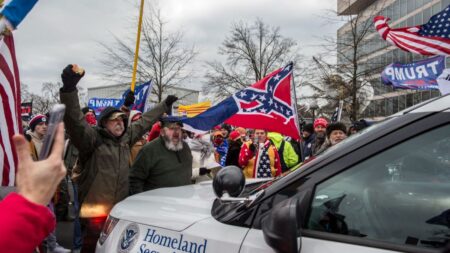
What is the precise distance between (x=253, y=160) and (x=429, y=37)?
289cm

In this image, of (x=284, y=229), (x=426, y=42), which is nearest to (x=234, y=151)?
(x=426, y=42)

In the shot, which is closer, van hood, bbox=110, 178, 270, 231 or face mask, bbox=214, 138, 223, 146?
van hood, bbox=110, 178, 270, 231

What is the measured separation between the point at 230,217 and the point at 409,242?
77 cm

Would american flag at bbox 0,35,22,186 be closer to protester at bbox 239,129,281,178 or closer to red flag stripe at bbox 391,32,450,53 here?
protester at bbox 239,129,281,178

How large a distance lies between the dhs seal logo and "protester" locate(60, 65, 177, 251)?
5.41 ft

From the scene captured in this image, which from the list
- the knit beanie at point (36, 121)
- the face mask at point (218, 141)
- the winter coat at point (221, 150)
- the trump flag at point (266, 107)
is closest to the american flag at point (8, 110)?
the trump flag at point (266, 107)

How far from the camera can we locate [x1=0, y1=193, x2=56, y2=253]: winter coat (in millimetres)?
923

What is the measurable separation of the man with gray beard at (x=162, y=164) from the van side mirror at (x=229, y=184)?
2.21m

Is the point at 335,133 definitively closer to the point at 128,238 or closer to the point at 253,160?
the point at 253,160

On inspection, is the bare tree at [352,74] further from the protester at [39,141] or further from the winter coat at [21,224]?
the winter coat at [21,224]

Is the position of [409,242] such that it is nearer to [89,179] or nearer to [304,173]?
[304,173]

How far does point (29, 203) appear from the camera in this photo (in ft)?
3.18

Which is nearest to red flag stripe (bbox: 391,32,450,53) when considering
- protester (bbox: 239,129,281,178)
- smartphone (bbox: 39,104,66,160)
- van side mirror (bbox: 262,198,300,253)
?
protester (bbox: 239,129,281,178)

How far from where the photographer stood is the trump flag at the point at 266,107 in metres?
4.75
